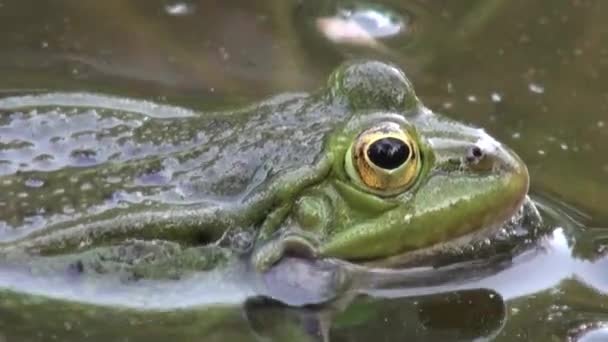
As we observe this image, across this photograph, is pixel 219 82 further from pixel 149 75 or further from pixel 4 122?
pixel 4 122

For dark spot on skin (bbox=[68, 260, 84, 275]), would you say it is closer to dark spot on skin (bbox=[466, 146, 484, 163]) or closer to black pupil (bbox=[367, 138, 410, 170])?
black pupil (bbox=[367, 138, 410, 170])

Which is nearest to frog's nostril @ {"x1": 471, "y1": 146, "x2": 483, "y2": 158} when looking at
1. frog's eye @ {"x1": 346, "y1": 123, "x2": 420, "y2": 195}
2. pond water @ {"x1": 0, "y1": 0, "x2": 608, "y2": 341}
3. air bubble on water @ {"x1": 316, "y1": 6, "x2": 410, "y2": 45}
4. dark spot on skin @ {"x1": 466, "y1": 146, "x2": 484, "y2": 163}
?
dark spot on skin @ {"x1": 466, "y1": 146, "x2": 484, "y2": 163}

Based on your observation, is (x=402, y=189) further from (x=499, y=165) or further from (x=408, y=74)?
(x=408, y=74)

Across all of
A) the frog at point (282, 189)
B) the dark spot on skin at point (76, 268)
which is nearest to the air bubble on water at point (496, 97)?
the frog at point (282, 189)

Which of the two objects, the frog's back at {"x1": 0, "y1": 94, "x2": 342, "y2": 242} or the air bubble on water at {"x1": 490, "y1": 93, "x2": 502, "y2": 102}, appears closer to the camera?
the frog's back at {"x1": 0, "y1": 94, "x2": 342, "y2": 242}

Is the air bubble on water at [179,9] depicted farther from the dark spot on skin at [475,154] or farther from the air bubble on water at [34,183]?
the dark spot on skin at [475,154]

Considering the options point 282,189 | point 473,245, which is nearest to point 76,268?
point 282,189

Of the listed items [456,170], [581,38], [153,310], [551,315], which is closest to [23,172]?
[153,310]
